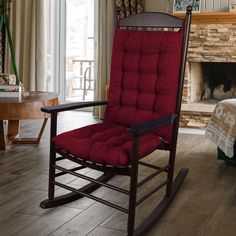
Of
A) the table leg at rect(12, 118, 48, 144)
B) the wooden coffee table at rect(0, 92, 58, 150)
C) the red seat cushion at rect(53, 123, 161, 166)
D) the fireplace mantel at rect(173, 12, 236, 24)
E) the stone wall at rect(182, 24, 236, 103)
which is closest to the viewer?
A: the red seat cushion at rect(53, 123, 161, 166)

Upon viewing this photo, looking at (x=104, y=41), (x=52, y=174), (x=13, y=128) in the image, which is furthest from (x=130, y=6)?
(x=52, y=174)

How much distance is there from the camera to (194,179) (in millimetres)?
3080

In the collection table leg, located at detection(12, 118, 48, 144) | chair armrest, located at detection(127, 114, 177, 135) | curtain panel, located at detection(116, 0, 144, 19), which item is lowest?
table leg, located at detection(12, 118, 48, 144)

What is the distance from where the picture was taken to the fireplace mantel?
15.7ft

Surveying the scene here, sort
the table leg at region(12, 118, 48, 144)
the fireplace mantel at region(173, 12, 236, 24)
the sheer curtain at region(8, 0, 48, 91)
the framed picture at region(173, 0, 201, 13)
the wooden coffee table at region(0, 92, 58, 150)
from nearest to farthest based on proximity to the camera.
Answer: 1. the wooden coffee table at region(0, 92, 58, 150)
2. the table leg at region(12, 118, 48, 144)
3. the fireplace mantel at region(173, 12, 236, 24)
4. the framed picture at region(173, 0, 201, 13)
5. the sheer curtain at region(8, 0, 48, 91)

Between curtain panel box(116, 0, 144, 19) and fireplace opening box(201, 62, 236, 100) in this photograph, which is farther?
fireplace opening box(201, 62, 236, 100)

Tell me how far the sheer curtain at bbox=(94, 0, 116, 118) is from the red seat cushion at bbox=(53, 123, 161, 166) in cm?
305

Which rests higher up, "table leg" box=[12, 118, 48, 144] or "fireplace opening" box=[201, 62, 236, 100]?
"fireplace opening" box=[201, 62, 236, 100]

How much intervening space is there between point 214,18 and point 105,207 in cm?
306

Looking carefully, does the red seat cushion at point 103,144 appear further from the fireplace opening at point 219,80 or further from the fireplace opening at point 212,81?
the fireplace opening at point 219,80

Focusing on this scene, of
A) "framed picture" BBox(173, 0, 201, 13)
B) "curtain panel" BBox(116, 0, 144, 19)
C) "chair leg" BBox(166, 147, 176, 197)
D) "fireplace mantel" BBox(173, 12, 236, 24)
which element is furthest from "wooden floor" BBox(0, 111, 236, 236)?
"curtain panel" BBox(116, 0, 144, 19)

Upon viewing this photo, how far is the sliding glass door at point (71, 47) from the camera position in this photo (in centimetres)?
620

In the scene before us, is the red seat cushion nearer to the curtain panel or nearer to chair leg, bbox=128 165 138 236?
chair leg, bbox=128 165 138 236

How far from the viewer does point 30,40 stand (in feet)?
19.2
